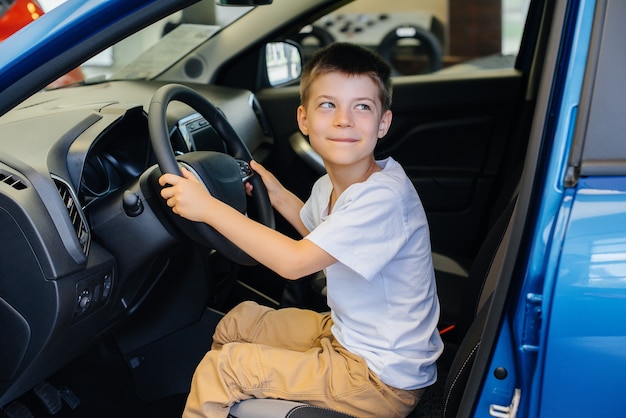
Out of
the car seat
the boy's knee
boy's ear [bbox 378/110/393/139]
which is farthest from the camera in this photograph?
the boy's knee

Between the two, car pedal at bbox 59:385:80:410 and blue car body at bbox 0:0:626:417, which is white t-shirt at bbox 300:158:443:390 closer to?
blue car body at bbox 0:0:626:417

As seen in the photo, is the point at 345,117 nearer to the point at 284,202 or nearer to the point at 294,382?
the point at 284,202

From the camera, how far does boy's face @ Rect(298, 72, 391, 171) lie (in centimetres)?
145

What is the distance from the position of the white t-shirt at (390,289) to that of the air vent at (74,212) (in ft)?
1.57

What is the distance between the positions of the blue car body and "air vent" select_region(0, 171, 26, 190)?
0.31m

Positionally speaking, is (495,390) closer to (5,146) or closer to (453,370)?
(453,370)

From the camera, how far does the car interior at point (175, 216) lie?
1447 millimetres

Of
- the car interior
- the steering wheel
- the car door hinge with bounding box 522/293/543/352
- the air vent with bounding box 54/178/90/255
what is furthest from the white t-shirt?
the air vent with bounding box 54/178/90/255

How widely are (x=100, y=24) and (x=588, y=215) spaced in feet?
2.55

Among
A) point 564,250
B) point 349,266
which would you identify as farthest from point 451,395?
point 564,250

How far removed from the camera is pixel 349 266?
4.41 feet

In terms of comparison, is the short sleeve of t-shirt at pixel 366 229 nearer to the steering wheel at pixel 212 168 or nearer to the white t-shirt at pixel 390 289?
the white t-shirt at pixel 390 289

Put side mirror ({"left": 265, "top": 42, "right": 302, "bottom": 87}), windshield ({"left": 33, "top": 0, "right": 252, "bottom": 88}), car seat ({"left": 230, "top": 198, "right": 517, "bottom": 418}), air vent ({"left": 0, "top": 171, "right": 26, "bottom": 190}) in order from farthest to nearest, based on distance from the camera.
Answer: side mirror ({"left": 265, "top": 42, "right": 302, "bottom": 87}) → windshield ({"left": 33, "top": 0, "right": 252, "bottom": 88}) → air vent ({"left": 0, "top": 171, "right": 26, "bottom": 190}) → car seat ({"left": 230, "top": 198, "right": 517, "bottom": 418})

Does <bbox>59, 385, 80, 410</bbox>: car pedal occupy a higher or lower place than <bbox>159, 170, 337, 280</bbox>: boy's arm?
lower
